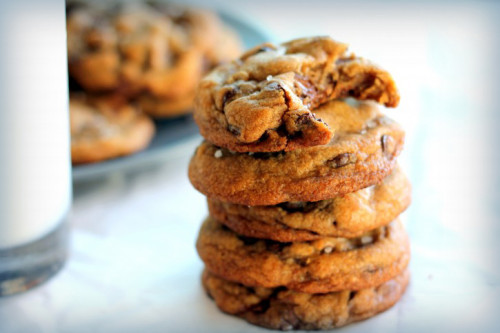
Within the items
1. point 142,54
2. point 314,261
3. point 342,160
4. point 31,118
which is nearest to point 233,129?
point 342,160

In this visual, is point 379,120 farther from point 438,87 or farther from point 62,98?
point 438,87

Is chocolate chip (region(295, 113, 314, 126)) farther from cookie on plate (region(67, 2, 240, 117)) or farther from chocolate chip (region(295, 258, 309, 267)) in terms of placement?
cookie on plate (region(67, 2, 240, 117))

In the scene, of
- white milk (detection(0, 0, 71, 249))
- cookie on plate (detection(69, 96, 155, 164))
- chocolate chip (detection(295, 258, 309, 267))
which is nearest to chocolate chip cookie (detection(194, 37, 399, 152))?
chocolate chip (detection(295, 258, 309, 267))

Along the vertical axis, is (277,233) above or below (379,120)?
below

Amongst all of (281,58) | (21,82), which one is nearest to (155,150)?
(21,82)

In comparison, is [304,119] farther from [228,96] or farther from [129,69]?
[129,69]
